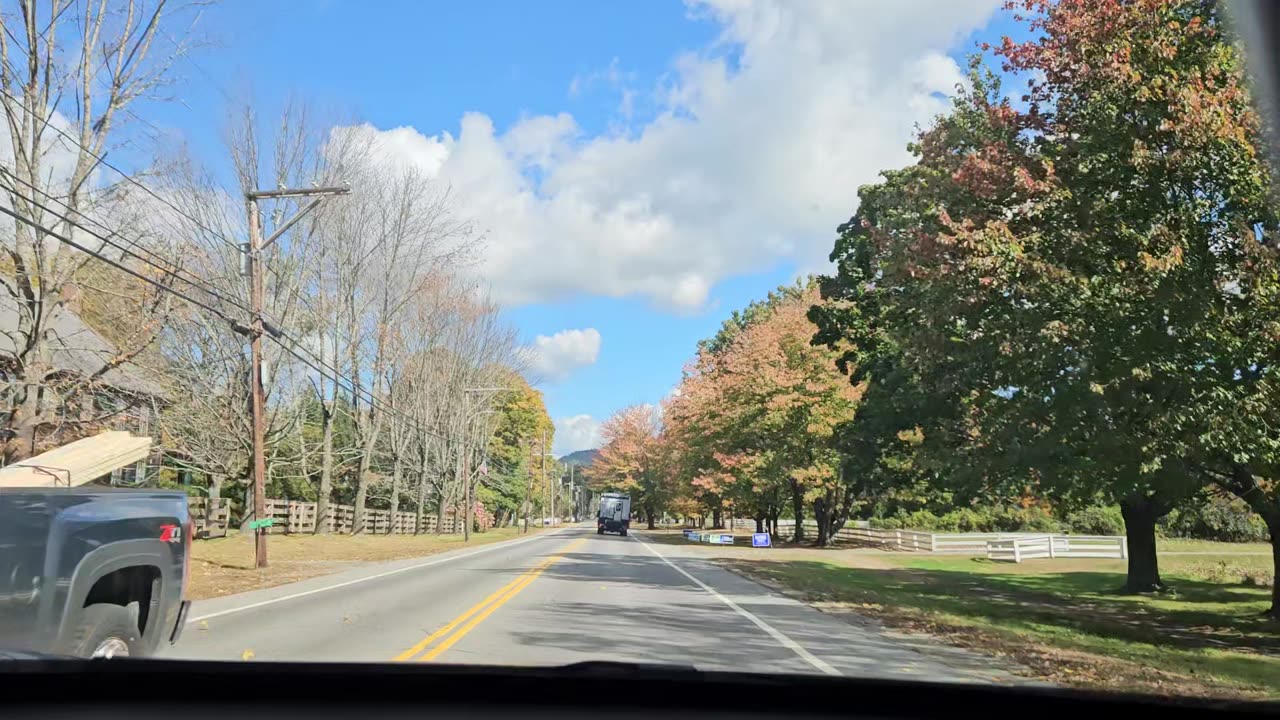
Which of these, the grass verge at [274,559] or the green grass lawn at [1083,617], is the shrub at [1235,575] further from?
the grass verge at [274,559]

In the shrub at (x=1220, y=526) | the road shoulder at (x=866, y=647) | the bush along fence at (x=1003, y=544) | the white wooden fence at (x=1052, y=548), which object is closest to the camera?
the road shoulder at (x=866, y=647)

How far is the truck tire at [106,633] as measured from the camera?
5539 mm

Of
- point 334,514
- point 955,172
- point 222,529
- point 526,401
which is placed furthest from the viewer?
point 526,401

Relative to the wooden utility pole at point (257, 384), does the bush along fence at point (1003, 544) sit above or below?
below

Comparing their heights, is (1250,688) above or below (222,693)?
below

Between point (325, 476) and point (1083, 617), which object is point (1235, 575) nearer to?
point (1083, 617)

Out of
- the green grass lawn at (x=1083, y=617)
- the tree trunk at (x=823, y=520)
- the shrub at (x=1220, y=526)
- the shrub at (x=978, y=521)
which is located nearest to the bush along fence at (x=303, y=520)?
the green grass lawn at (x=1083, y=617)

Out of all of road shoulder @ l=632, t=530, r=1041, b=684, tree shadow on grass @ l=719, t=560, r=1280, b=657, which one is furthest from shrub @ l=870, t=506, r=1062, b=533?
road shoulder @ l=632, t=530, r=1041, b=684

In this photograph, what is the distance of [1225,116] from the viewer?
1061 cm

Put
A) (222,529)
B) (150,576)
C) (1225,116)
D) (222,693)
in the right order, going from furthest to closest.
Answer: (222,529), (1225,116), (150,576), (222,693)

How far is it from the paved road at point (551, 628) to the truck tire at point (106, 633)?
2582 millimetres

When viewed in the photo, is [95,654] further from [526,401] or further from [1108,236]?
[526,401]

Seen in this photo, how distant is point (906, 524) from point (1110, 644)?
43.5 metres

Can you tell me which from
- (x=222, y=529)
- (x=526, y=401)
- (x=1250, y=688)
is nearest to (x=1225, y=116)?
(x=1250, y=688)
